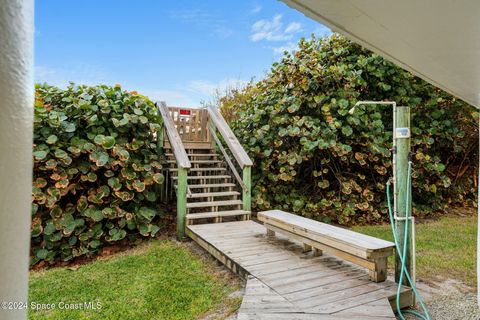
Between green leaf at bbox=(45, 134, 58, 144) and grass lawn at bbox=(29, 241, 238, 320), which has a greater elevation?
green leaf at bbox=(45, 134, 58, 144)

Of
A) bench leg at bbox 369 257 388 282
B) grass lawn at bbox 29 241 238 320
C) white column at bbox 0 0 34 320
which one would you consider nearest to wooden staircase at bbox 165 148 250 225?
grass lawn at bbox 29 241 238 320

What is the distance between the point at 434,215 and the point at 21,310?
6.87 metres

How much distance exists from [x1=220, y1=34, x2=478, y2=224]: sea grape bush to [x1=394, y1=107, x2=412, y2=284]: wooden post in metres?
2.33

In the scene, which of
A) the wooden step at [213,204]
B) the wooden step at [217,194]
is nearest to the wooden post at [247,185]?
the wooden step at [213,204]

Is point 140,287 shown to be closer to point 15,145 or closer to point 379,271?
point 379,271

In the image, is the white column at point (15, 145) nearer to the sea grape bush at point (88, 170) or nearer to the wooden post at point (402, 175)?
the wooden post at point (402, 175)

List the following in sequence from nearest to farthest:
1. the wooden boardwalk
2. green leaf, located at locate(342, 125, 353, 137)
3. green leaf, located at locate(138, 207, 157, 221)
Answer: the wooden boardwalk → green leaf, located at locate(138, 207, 157, 221) → green leaf, located at locate(342, 125, 353, 137)

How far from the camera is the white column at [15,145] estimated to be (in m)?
0.42

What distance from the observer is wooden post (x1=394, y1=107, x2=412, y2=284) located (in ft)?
8.55

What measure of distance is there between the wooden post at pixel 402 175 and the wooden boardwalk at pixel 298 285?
32 centimetres

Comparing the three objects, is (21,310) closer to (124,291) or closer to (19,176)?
(19,176)

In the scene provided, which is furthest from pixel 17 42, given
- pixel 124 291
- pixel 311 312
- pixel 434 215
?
pixel 434 215

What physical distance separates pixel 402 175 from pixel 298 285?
1.31 meters

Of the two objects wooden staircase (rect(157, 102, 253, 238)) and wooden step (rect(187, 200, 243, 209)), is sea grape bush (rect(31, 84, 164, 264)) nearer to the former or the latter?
wooden staircase (rect(157, 102, 253, 238))
